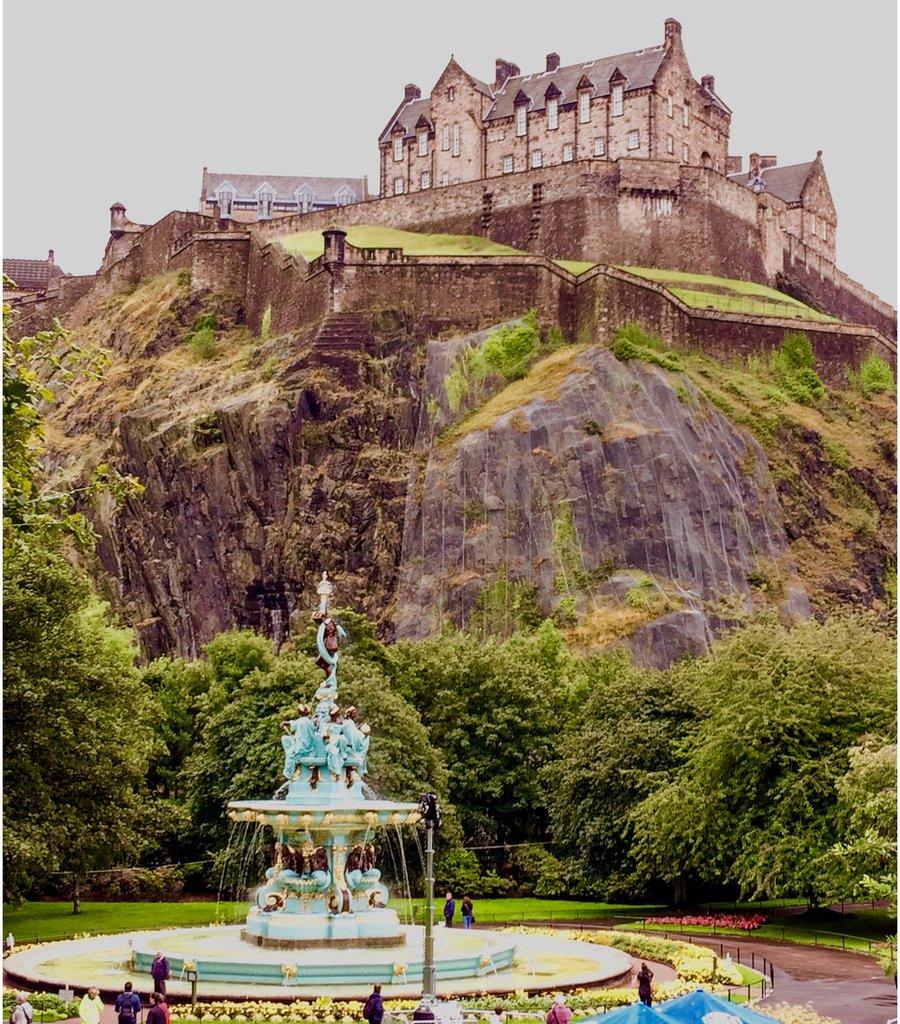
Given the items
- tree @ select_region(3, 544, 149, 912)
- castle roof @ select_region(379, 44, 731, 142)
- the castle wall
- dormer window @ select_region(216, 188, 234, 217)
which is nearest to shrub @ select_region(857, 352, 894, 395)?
the castle wall

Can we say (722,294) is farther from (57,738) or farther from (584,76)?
(57,738)

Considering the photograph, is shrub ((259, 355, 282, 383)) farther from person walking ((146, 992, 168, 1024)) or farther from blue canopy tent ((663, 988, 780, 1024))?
blue canopy tent ((663, 988, 780, 1024))

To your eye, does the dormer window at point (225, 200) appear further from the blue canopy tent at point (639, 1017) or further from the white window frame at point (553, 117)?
the blue canopy tent at point (639, 1017)

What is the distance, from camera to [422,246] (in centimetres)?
8938

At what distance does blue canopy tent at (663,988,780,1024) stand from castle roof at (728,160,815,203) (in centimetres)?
9026

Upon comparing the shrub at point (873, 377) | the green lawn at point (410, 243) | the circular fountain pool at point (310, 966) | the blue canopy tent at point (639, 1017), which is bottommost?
the circular fountain pool at point (310, 966)

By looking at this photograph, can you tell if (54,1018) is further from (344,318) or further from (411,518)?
(344,318)

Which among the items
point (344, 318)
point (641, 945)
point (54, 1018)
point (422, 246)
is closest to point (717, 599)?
point (344, 318)

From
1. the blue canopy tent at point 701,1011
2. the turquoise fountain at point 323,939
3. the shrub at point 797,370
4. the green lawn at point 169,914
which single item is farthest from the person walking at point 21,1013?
the shrub at point 797,370

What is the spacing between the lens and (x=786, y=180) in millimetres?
106312

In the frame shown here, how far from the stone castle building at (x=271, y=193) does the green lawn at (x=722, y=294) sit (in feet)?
136

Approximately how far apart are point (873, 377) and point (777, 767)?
4891 centimetres

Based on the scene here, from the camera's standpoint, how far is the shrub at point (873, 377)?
8512 cm

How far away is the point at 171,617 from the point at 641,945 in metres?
48.1
